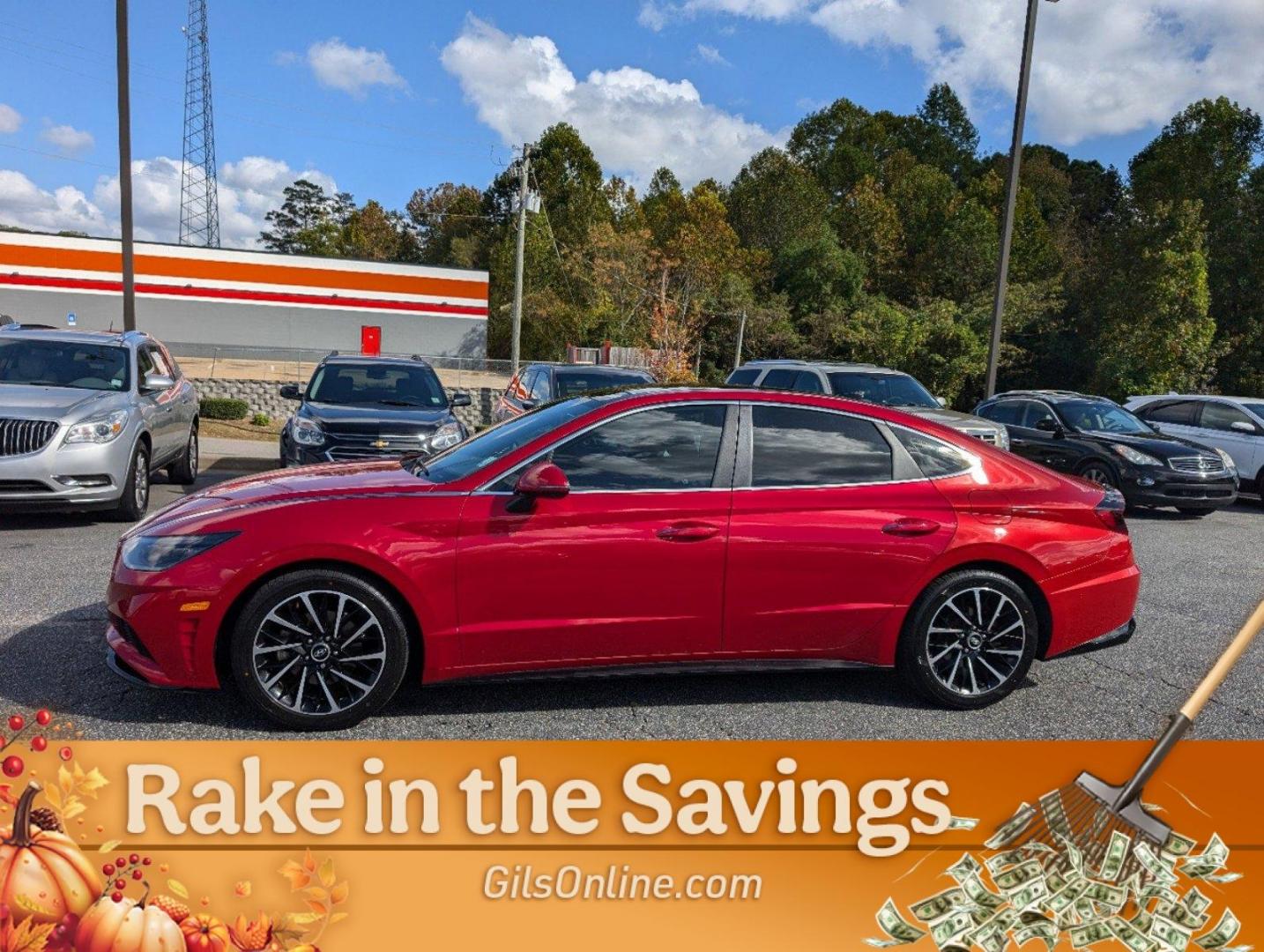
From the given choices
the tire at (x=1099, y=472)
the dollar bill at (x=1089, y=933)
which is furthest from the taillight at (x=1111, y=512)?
the tire at (x=1099, y=472)

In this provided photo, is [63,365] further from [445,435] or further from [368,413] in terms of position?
[445,435]

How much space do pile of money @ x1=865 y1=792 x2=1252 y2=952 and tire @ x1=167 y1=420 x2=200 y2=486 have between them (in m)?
9.88

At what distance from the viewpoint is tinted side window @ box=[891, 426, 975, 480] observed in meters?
4.68

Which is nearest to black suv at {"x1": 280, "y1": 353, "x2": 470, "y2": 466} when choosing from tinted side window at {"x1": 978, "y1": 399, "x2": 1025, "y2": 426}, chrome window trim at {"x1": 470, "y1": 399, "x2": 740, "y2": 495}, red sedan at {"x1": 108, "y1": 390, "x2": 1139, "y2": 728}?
red sedan at {"x1": 108, "y1": 390, "x2": 1139, "y2": 728}

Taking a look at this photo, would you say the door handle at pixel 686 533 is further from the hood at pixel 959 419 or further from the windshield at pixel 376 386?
the hood at pixel 959 419

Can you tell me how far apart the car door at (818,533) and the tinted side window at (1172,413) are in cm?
1208

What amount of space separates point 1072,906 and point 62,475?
776cm

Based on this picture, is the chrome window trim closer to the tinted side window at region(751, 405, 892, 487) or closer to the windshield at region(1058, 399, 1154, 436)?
the tinted side window at region(751, 405, 892, 487)

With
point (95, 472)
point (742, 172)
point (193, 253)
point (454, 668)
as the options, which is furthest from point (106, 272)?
point (454, 668)

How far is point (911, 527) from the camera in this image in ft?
14.7

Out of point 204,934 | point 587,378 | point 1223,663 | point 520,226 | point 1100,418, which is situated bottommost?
point 204,934

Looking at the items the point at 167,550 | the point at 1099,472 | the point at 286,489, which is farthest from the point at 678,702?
the point at 1099,472

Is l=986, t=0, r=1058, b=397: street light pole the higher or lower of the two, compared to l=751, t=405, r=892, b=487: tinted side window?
higher

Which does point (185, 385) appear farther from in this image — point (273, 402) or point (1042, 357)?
point (1042, 357)
